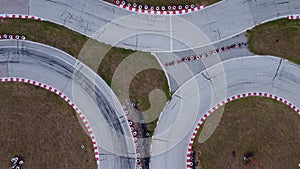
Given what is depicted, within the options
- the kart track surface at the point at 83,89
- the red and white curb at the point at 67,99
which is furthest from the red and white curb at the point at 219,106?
the red and white curb at the point at 67,99

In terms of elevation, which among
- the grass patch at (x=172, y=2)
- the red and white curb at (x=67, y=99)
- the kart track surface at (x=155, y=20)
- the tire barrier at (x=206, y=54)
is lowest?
the red and white curb at (x=67, y=99)

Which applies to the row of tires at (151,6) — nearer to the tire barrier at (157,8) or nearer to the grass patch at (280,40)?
the tire barrier at (157,8)

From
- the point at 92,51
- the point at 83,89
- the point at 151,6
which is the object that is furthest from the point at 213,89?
the point at 83,89

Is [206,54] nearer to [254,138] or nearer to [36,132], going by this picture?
[254,138]

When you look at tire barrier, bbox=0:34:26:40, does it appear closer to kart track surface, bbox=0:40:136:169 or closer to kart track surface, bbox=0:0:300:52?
kart track surface, bbox=0:40:136:169

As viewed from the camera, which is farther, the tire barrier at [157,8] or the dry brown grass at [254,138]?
the tire barrier at [157,8]

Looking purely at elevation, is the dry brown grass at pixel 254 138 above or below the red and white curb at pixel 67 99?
below
